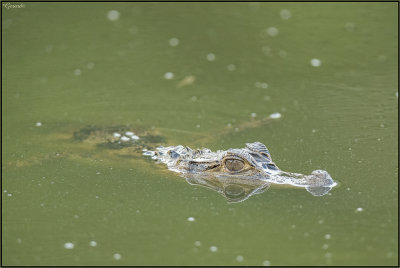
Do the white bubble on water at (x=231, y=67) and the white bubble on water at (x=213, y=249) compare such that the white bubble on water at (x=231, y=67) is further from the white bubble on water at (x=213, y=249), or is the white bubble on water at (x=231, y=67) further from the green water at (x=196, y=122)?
the white bubble on water at (x=213, y=249)

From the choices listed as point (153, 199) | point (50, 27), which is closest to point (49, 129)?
point (153, 199)

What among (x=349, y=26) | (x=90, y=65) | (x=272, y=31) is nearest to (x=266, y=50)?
(x=272, y=31)

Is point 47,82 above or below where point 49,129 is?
above

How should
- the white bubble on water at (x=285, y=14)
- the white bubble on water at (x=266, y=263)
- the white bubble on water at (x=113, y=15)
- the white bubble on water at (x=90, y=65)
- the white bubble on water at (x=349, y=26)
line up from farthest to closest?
1. the white bubble on water at (x=285, y=14)
2. the white bubble on water at (x=113, y=15)
3. the white bubble on water at (x=349, y=26)
4. the white bubble on water at (x=90, y=65)
5. the white bubble on water at (x=266, y=263)

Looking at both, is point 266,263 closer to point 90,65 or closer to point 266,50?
point 90,65

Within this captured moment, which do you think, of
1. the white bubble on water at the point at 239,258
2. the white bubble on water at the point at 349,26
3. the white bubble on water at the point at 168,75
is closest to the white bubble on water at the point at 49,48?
the white bubble on water at the point at 168,75

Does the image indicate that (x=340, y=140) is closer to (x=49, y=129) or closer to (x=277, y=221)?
(x=277, y=221)
